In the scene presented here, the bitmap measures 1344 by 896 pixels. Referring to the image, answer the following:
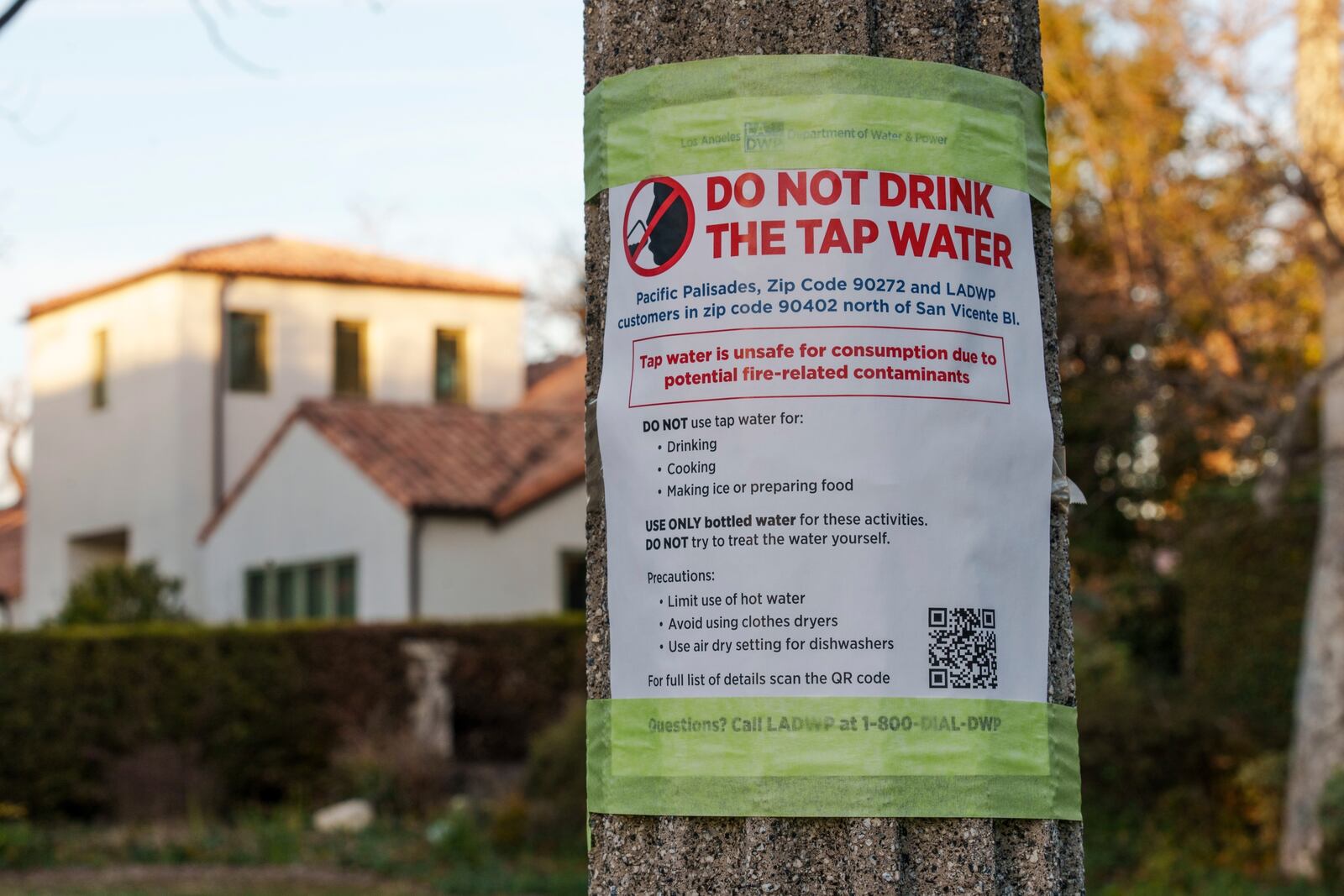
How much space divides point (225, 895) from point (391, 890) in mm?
1253

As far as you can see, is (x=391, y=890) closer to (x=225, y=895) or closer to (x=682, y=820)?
(x=225, y=895)

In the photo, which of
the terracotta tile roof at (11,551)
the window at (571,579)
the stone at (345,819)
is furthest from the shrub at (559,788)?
the terracotta tile roof at (11,551)

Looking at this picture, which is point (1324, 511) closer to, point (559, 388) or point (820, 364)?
point (820, 364)

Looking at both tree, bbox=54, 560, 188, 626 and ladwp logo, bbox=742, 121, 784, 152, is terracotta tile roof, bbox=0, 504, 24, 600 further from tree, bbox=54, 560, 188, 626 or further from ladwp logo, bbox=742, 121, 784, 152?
ladwp logo, bbox=742, 121, 784, 152

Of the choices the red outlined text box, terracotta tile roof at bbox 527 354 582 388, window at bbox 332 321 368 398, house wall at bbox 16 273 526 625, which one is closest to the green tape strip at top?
the red outlined text box

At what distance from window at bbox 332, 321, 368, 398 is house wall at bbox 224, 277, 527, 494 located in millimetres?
156

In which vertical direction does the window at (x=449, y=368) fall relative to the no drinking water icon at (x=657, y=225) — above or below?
above

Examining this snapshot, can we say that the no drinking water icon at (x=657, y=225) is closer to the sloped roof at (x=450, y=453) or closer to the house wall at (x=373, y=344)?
the sloped roof at (x=450, y=453)

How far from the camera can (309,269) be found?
3384 centimetres

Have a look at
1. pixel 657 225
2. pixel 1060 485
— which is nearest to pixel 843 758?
pixel 1060 485

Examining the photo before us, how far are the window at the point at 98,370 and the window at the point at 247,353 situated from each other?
3.41 m

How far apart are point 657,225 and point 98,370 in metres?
34.9

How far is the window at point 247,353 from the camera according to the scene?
33.5 metres

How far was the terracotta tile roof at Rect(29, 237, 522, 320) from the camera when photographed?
1314 inches
